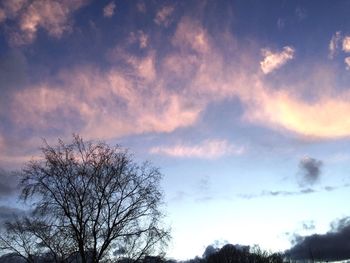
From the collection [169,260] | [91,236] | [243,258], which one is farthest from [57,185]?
[243,258]

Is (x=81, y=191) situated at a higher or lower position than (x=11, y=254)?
higher

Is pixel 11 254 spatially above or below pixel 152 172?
below

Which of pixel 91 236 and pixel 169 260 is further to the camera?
pixel 169 260

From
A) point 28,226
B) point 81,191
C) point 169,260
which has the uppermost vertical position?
point 81,191

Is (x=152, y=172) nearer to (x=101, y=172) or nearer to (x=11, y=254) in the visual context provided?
(x=101, y=172)

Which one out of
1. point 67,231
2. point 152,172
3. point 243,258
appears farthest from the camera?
point 243,258

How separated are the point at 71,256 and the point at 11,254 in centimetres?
452

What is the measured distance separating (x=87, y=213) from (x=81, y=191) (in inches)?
63.5

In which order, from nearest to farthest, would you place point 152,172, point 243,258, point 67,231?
point 67,231 → point 152,172 → point 243,258

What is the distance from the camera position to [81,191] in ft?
100

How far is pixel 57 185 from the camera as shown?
30.2m

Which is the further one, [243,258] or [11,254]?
[243,258]

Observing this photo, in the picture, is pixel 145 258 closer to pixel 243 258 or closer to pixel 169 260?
pixel 169 260

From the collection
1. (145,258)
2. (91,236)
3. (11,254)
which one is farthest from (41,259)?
(145,258)
